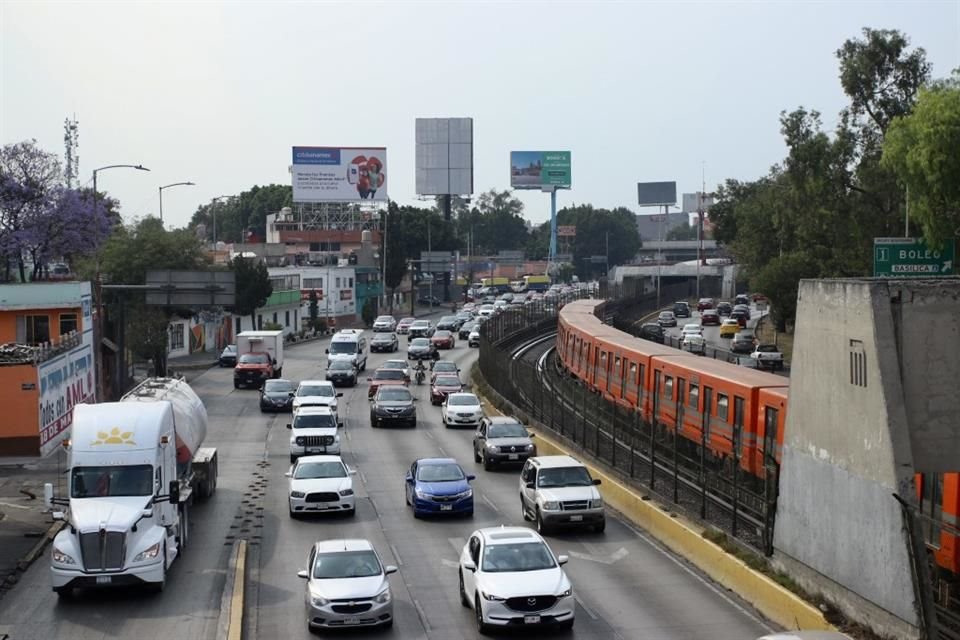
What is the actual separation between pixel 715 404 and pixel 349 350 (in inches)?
1395

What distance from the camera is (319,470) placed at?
28.7 meters

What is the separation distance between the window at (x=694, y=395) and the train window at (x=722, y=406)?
193cm

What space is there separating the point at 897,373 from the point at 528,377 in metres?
26.6

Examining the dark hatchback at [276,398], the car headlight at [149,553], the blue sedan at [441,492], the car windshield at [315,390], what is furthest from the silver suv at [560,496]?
the dark hatchback at [276,398]

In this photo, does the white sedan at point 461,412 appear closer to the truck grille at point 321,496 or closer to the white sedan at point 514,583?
the truck grille at point 321,496

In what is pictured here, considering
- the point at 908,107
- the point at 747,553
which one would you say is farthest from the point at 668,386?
the point at 908,107

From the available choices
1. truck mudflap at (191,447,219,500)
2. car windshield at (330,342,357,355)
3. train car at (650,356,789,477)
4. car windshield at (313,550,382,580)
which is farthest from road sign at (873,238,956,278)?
car windshield at (330,342,357,355)

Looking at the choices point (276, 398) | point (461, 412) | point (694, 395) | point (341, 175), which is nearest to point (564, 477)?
point (694, 395)

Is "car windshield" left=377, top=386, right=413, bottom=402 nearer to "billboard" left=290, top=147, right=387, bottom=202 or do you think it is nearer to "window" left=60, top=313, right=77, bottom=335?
"window" left=60, top=313, right=77, bottom=335

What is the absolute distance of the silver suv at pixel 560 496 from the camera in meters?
24.8

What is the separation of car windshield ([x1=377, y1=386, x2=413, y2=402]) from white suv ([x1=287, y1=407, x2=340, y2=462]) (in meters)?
8.61

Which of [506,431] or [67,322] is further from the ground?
[67,322]

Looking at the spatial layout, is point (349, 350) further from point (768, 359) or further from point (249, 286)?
point (249, 286)

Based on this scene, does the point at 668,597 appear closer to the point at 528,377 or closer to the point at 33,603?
the point at 33,603
